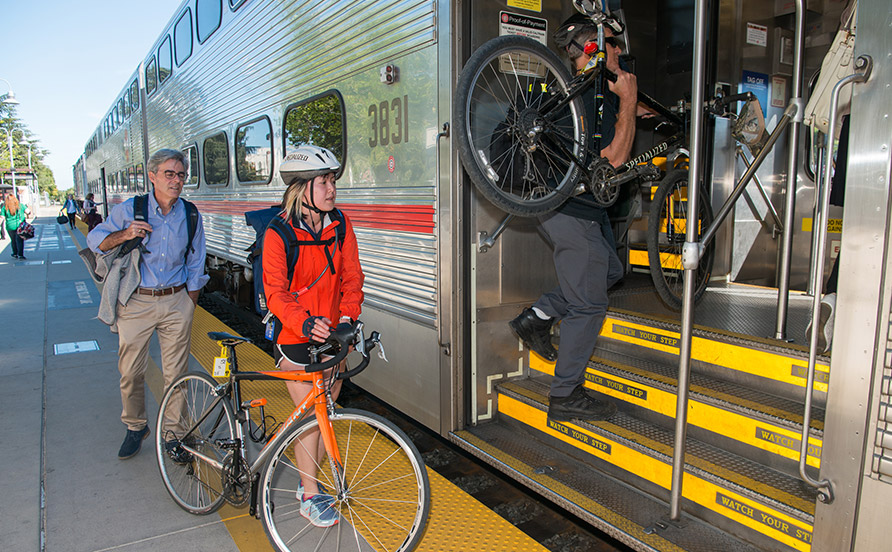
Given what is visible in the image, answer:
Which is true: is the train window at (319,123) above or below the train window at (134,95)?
below

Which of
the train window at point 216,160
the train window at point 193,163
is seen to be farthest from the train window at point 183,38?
the train window at point 216,160

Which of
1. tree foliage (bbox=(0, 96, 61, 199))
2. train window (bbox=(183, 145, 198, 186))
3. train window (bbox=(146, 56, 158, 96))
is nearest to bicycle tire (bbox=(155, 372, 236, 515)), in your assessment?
train window (bbox=(183, 145, 198, 186))

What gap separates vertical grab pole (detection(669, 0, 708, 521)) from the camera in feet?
6.83

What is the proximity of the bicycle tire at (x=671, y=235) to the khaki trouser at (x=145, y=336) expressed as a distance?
8.87ft

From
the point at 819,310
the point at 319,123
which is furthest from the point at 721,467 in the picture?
the point at 319,123

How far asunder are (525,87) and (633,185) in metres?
1.59

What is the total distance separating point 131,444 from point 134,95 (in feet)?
39.3

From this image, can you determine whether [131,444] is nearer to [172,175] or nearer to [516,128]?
[172,175]

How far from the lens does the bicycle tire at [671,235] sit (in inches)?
139

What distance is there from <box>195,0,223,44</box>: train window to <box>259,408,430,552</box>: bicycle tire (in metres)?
5.71

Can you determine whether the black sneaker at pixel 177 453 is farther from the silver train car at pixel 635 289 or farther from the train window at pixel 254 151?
the train window at pixel 254 151

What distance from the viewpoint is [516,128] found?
112 inches

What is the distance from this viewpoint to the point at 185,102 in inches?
337

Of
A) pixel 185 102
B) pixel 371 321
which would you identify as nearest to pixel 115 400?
pixel 371 321
